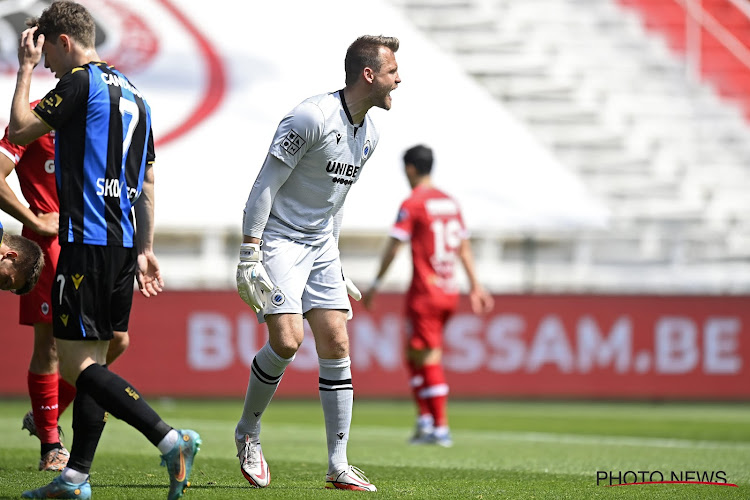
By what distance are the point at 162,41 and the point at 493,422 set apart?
1154cm

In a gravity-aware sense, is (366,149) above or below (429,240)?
above

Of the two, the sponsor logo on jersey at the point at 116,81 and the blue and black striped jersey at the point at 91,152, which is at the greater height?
the sponsor logo on jersey at the point at 116,81

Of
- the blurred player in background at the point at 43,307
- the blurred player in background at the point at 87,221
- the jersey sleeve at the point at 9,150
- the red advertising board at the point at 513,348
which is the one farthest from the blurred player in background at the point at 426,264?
the blurred player in background at the point at 87,221

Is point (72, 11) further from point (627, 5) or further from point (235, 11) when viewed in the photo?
point (627, 5)

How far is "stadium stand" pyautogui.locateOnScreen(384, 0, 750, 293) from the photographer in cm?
1798

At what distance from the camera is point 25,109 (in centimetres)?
464

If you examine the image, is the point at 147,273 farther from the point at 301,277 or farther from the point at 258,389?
the point at 258,389

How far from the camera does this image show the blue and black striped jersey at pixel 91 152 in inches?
182

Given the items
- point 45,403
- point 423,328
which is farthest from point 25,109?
point 423,328

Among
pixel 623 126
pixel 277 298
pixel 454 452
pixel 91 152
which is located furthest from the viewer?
pixel 623 126

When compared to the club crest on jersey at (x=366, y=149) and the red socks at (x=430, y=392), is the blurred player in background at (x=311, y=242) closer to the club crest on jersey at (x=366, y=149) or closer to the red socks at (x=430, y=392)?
the club crest on jersey at (x=366, y=149)

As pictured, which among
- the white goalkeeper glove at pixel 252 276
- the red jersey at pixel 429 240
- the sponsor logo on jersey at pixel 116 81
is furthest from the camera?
the red jersey at pixel 429 240

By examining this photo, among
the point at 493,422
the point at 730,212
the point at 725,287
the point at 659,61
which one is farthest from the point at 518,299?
the point at 659,61

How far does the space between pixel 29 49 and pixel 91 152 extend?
48 cm
